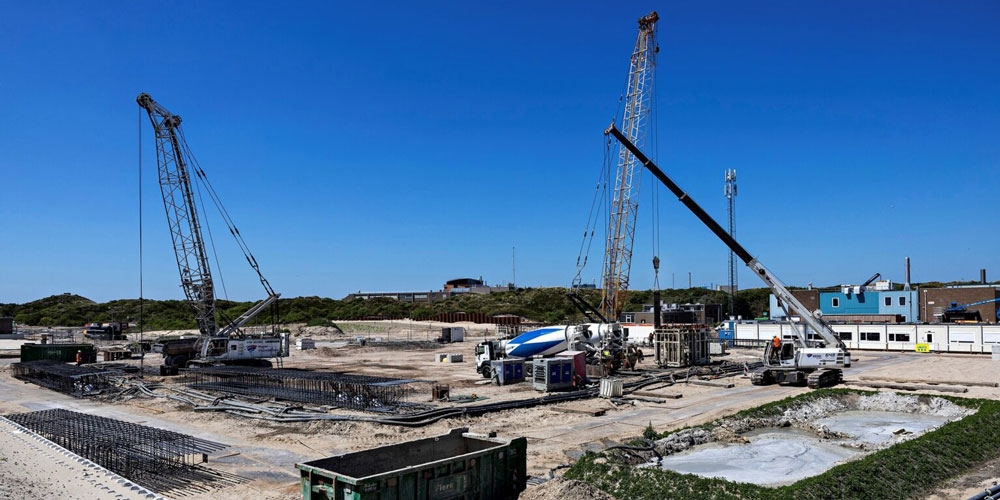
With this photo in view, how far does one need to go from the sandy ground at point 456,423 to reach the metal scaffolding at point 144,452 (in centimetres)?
63

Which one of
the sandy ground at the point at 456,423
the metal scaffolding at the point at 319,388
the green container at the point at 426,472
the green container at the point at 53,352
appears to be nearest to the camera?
the green container at the point at 426,472

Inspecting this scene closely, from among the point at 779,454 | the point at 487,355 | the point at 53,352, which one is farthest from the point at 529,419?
the point at 53,352

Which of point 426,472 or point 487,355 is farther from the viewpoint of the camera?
point 487,355

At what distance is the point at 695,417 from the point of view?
26.7 metres

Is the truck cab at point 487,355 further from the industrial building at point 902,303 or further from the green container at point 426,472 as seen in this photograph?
the industrial building at point 902,303

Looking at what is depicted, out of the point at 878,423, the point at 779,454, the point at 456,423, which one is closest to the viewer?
the point at 779,454

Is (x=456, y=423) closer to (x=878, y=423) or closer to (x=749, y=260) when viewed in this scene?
(x=878, y=423)

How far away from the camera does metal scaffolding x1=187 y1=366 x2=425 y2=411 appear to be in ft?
99.9

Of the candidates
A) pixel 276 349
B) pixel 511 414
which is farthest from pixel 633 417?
pixel 276 349

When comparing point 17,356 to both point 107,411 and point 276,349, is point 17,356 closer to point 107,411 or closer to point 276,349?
point 276,349

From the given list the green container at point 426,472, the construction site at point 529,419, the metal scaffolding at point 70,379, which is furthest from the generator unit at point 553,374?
the metal scaffolding at point 70,379

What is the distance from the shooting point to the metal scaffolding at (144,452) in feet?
56.0

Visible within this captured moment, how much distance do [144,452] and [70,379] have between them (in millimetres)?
23917

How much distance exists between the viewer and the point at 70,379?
37781 millimetres
